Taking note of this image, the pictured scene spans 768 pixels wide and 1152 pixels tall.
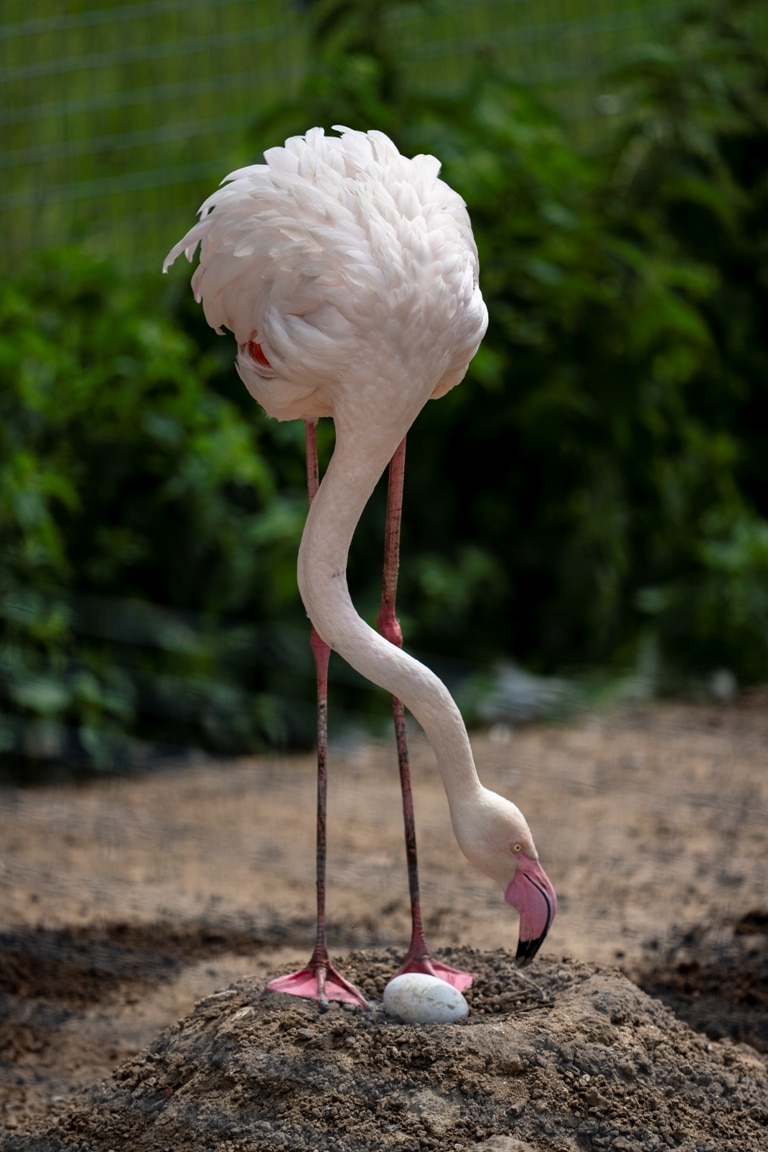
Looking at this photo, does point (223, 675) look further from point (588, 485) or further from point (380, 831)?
point (588, 485)

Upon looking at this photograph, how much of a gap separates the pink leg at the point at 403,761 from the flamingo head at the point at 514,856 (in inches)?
10.3

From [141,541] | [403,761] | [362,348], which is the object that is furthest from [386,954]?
[141,541]

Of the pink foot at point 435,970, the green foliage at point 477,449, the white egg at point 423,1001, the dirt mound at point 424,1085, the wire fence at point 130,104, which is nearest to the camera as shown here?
the dirt mound at point 424,1085

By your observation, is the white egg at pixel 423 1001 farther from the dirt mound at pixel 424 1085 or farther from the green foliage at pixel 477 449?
the green foliage at pixel 477 449

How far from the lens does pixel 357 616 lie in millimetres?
2955

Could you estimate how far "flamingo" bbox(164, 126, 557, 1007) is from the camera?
9.52ft

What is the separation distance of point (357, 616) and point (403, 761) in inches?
18.8

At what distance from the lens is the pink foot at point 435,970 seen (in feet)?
10.1

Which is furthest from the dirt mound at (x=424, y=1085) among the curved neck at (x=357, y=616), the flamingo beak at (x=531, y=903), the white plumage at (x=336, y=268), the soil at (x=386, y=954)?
the white plumage at (x=336, y=268)

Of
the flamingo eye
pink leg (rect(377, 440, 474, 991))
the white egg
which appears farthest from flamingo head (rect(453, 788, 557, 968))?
the flamingo eye

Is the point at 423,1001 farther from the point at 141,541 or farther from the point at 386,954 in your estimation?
the point at 141,541

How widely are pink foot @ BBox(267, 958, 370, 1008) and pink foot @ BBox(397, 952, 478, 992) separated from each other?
0.42 feet

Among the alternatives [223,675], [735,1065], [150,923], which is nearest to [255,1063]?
[735,1065]

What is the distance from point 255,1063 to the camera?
2.70m
